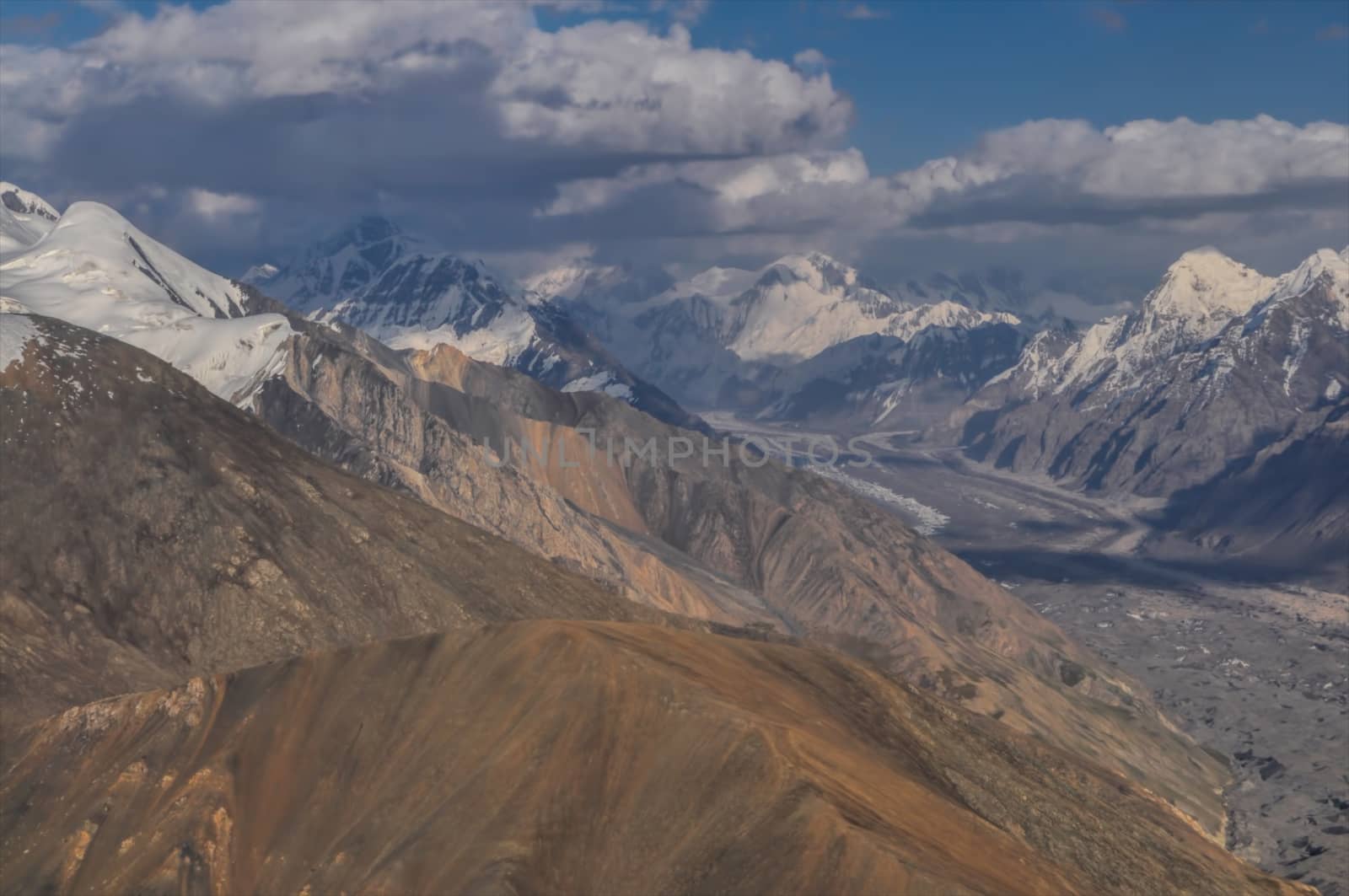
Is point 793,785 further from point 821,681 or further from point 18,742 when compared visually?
point 18,742

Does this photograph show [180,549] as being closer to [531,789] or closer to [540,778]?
[540,778]

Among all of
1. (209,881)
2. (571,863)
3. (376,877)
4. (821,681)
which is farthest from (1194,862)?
(209,881)

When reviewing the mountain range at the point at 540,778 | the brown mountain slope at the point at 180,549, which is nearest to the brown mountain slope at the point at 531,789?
the mountain range at the point at 540,778

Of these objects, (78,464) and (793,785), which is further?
(78,464)

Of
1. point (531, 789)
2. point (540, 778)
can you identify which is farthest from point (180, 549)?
point (531, 789)

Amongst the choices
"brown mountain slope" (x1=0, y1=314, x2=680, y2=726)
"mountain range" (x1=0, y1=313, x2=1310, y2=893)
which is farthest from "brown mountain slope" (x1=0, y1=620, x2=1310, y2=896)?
"brown mountain slope" (x1=0, y1=314, x2=680, y2=726)

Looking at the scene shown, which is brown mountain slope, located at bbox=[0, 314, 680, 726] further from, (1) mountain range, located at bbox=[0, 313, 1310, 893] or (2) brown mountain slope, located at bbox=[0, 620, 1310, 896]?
(2) brown mountain slope, located at bbox=[0, 620, 1310, 896]
